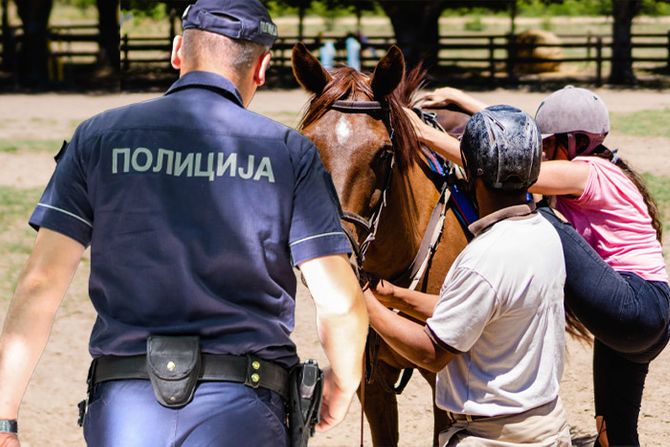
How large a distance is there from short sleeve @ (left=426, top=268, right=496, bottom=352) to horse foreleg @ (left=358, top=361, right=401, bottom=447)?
179 cm

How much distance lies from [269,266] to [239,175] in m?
0.23

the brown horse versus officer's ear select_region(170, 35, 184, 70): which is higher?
officer's ear select_region(170, 35, 184, 70)

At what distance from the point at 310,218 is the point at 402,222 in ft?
5.69

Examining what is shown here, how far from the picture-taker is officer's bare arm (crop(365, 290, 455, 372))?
273 centimetres

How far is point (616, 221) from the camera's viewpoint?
3.83 metres

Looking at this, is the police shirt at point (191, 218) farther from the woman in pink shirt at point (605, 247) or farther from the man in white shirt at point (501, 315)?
the woman in pink shirt at point (605, 247)

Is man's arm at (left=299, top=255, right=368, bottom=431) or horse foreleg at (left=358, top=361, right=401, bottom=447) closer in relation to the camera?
man's arm at (left=299, top=255, right=368, bottom=431)

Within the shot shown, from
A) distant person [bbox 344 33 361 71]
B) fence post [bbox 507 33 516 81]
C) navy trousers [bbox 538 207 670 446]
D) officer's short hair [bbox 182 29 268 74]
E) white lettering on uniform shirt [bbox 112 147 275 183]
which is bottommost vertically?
fence post [bbox 507 33 516 81]

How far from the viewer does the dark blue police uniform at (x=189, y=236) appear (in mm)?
2301

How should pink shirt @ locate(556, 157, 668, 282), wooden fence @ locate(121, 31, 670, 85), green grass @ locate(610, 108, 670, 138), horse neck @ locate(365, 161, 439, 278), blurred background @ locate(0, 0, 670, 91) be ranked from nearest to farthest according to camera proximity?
pink shirt @ locate(556, 157, 668, 282)
horse neck @ locate(365, 161, 439, 278)
green grass @ locate(610, 108, 670, 138)
blurred background @ locate(0, 0, 670, 91)
wooden fence @ locate(121, 31, 670, 85)

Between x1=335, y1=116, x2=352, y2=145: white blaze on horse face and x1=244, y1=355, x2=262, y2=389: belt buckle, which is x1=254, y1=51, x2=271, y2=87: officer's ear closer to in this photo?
x1=244, y1=355, x2=262, y2=389: belt buckle

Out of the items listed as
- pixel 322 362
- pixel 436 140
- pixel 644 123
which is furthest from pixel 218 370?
pixel 644 123

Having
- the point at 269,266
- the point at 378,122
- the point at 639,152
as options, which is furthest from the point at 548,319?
the point at 639,152

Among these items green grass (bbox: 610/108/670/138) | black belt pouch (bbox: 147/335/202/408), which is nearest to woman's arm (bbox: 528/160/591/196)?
black belt pouch (bbox: 147/335/202/408)
